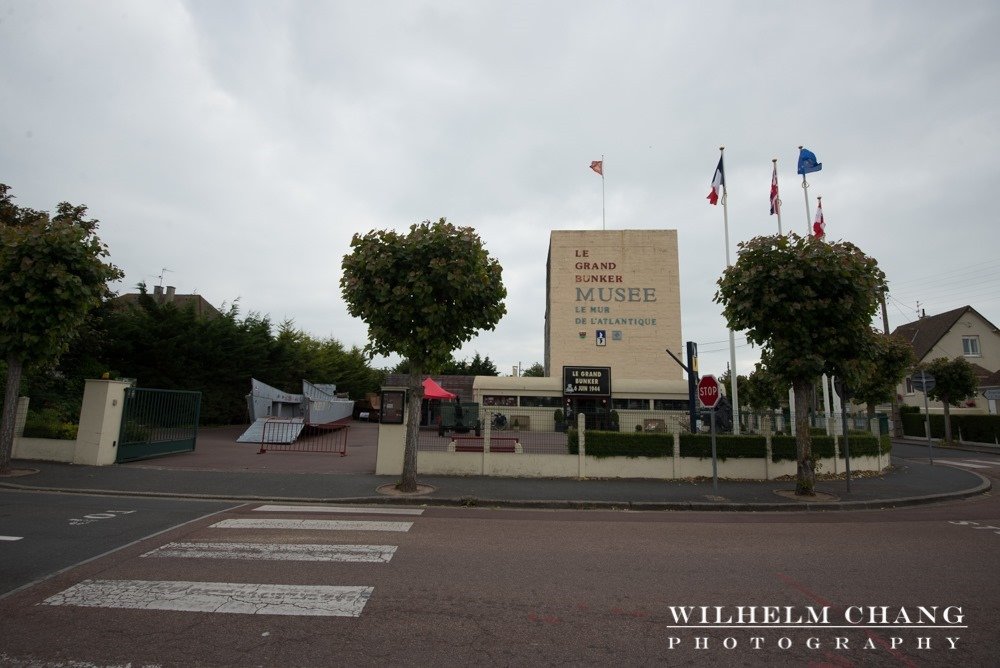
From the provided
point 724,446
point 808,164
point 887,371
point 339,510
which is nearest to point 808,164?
point 808,164

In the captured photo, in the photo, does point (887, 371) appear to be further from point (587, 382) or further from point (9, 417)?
point (9, 417)

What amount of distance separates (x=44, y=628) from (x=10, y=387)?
1097 cm

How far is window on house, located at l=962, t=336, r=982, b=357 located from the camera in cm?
4159

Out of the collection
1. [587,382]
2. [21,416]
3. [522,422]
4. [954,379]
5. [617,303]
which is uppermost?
[617,303]

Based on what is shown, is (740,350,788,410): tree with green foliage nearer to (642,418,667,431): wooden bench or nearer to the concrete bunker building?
(642,418,667,431): wooden bench

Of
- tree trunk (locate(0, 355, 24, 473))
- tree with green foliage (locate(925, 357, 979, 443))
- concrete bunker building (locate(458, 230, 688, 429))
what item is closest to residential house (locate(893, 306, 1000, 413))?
tree with green foliage (locate(925, 357, 979, 443))

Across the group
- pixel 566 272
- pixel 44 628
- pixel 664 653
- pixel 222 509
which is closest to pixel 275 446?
pixel 222 509

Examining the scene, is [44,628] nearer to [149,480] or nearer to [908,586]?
[908,586]

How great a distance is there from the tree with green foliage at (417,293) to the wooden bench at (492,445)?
2.55 m

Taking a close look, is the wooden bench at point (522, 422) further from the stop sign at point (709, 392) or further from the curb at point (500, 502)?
the stop sign at point (709, 392)

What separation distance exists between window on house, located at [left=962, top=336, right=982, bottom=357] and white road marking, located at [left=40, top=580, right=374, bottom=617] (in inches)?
2076

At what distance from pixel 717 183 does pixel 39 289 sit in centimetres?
2337

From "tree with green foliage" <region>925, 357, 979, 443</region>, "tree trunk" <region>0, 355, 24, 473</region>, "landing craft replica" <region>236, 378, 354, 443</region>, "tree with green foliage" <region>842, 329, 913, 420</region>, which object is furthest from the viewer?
"tree with green foliage" <region>925, 357, 979, 443</region>

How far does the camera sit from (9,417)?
39.2 feet
